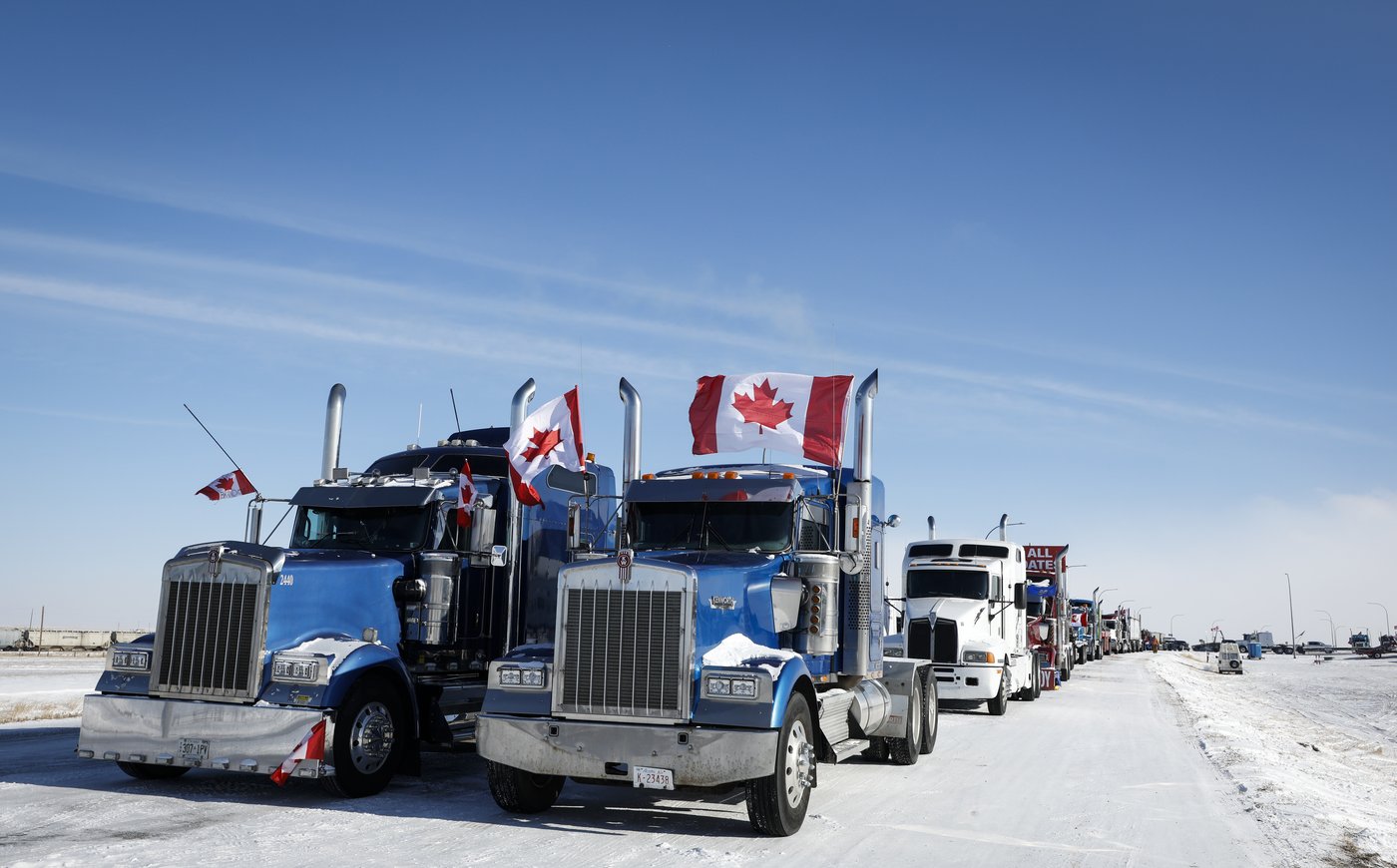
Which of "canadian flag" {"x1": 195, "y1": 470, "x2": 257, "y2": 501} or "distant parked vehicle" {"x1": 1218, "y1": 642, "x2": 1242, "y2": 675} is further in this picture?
"distant parked vehicle" {"x1": 1218, "y1": 642, "x2": 1242, "y2": 675}

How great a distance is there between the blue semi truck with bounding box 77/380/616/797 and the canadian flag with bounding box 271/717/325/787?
0.13ft

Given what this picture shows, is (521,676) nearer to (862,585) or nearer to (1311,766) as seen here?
(862,585)

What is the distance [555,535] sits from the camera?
1327 cm

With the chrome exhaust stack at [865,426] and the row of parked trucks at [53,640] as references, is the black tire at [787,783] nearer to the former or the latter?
the chrome exhaust stack at [865,426]

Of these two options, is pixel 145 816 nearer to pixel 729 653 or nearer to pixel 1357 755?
pixel 729 653

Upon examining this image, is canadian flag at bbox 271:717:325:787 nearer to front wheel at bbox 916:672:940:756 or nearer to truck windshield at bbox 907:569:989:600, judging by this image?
front wheel at bbox 916:672:940:756

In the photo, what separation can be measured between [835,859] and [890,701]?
5.30 meters

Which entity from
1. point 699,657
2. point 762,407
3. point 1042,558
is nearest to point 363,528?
point 762,407

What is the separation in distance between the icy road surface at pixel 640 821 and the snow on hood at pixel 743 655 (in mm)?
1341

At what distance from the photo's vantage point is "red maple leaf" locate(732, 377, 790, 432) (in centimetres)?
1227

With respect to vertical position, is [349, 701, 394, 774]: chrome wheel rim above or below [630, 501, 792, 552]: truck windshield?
below

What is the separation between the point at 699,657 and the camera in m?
8.96

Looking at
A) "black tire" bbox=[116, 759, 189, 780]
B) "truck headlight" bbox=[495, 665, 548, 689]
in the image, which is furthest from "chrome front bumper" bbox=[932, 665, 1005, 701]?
"black tire" bbox=[116, 759, 189, 780]

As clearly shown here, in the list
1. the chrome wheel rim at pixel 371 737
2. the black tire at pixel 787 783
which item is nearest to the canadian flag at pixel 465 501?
the chrome wheel rim at pixel 371 737
